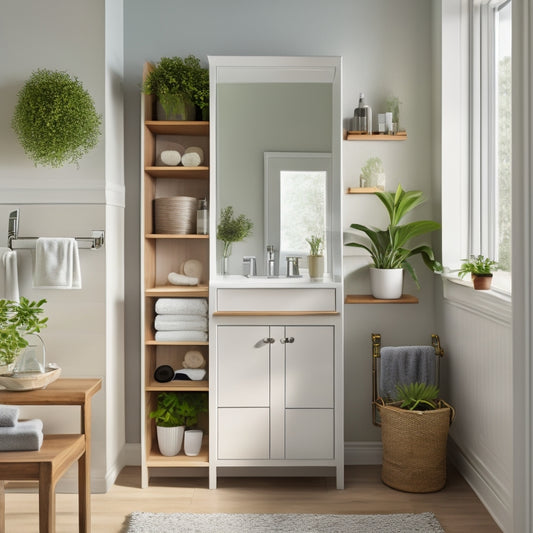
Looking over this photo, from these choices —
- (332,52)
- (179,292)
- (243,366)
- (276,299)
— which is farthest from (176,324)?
(332,52)

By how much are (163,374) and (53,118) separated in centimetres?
132

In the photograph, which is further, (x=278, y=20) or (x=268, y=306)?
(x=278, y=20)

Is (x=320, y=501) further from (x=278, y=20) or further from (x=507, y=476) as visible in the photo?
(x=278, y=20)

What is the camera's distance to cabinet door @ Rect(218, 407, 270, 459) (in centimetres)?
334

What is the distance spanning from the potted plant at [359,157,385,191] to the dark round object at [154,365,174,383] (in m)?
1.38

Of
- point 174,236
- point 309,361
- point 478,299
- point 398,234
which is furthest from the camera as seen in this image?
point 398,234

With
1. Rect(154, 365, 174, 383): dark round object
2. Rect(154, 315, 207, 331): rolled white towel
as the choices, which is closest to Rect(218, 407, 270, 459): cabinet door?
Rect(154, 365, 174, 383): dark round object

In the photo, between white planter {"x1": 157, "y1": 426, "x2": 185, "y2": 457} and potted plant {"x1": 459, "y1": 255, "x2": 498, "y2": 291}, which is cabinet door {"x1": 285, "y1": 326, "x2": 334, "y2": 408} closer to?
white planter {"x1": 157, "y1": 426, "x2": 185, "y2": 457}

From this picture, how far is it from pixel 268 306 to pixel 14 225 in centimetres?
123

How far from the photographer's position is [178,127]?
3.46 metres

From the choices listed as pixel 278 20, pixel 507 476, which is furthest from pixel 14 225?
pixel 507 476

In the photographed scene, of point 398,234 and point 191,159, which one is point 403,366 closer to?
point 398,234

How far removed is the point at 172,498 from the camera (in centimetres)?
Answer: 325

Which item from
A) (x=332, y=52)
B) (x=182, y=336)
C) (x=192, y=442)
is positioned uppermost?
(x=332, y=52)
